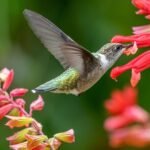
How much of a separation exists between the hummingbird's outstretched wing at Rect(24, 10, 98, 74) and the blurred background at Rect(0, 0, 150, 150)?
2.24 m

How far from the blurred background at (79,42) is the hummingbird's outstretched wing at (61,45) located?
7.34 feet

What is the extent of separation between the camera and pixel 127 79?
462cm

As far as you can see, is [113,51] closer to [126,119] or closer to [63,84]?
[63,84]

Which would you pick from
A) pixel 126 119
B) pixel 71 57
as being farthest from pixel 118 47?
pixel 126 119

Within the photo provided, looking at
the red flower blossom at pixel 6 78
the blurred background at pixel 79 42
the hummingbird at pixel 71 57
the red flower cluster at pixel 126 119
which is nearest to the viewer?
→ the red flower blossom at pixel 6 78

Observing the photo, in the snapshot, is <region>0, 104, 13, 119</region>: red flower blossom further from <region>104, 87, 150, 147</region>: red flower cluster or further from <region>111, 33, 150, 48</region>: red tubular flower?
<region>104, 87, 150, 147</region>: red flower cluster

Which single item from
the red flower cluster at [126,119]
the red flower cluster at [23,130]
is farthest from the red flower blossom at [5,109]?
the red flower cluster at [126,119]

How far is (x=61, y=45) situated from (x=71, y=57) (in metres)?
0.07

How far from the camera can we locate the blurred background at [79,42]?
438cm

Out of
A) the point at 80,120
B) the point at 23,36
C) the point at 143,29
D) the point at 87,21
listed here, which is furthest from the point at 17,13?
the point at 143,29

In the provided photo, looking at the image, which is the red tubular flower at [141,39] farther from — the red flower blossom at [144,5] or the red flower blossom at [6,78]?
the red flower blossom at [6,78]

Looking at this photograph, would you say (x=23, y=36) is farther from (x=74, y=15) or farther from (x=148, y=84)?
(x=148, y=84)

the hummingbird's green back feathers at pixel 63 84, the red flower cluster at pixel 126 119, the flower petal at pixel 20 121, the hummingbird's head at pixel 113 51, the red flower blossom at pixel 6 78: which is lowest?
the red flower cluster at pixel 126 119

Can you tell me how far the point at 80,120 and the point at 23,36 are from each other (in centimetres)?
82
